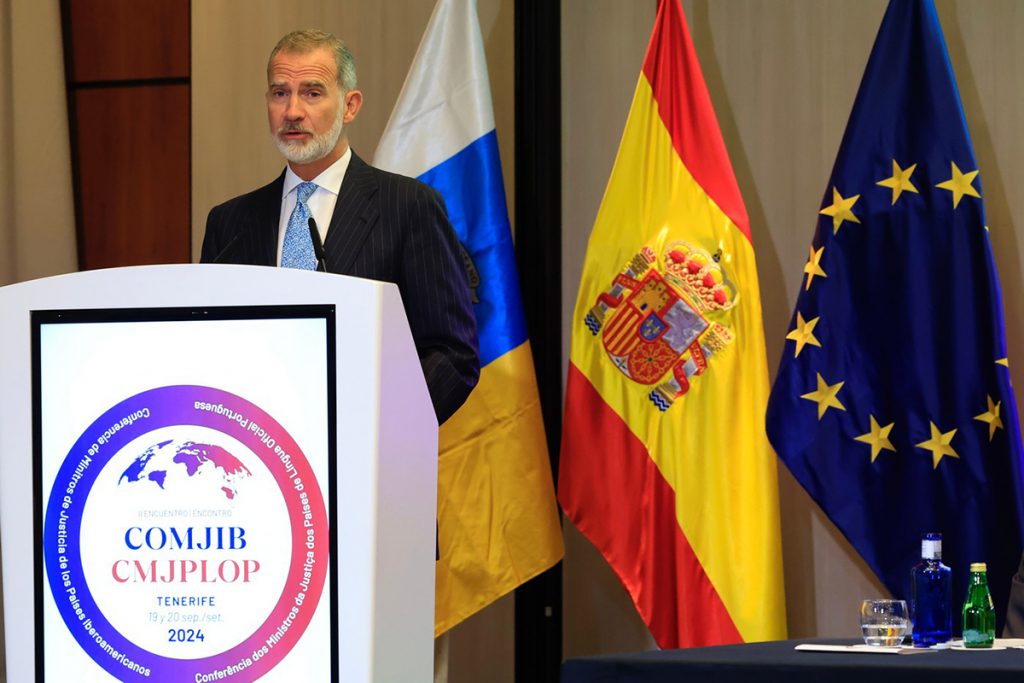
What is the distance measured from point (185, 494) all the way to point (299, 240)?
981mm

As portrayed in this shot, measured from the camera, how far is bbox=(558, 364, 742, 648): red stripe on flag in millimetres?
3461

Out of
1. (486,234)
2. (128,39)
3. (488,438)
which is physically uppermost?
(128,39)

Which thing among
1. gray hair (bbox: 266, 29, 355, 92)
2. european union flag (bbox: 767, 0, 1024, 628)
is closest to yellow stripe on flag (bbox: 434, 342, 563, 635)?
european union flag (bbox: 767, 0, 1024, 628)

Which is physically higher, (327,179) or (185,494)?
(327,179)

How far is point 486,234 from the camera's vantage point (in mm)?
Result: 3564

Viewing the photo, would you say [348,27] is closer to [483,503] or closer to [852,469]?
[483,503]

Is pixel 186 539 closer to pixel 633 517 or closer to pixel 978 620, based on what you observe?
pixel 978 620

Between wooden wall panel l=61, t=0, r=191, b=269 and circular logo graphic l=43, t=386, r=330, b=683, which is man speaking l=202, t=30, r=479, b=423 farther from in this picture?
wooden wall panel l=61, t=0, r=191, b=269

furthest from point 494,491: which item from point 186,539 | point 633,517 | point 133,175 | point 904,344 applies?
point 186,539

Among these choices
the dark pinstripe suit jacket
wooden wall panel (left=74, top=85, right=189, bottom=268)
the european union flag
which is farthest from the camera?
wooden wall panel (left=74, top=85, right=189, bottom=268)

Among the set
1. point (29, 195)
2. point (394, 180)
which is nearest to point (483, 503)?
point (394, 180)

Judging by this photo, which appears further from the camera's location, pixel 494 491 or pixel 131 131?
pixel 131 131

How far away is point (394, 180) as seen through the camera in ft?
7.32

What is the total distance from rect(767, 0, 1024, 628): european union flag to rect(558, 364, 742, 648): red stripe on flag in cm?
37
